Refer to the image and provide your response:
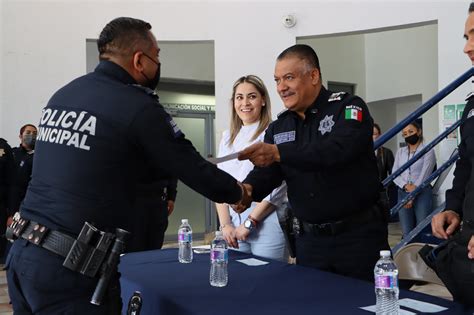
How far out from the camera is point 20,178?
18.9ft

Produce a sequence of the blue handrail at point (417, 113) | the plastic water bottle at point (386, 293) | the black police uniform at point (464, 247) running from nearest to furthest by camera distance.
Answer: the plastic water bottle at point (386, 293), the black police uniform at point (464, 247), the blue handrail at point (417, 113)

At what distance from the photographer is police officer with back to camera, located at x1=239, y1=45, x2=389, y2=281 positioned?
7.15 ft

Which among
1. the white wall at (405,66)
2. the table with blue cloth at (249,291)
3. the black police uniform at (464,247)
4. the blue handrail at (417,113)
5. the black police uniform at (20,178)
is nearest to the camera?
the table with blue cloth at (249,291)

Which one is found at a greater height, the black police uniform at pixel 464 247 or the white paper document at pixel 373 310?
the black police uniform at pixel 464 247

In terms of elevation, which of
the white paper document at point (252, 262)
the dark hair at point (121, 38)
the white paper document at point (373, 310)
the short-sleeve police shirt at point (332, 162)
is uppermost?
the dark hair at point (121, 38)

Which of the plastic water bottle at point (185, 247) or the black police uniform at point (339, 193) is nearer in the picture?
the black police uniform at point (339, 193)

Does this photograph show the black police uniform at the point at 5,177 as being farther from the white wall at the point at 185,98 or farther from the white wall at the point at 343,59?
the white wall at the point at 343,59

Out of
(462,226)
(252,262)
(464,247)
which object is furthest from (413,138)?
(464,247)

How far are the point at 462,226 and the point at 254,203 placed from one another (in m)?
1.28

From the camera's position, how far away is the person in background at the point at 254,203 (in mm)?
2775

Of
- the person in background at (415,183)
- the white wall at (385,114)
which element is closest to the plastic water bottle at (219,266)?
the person in background at (415,183)

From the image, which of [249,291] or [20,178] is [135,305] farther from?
[20,178]

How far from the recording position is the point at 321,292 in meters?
1.74

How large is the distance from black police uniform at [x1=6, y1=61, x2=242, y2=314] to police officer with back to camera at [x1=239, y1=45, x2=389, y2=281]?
68 cm
